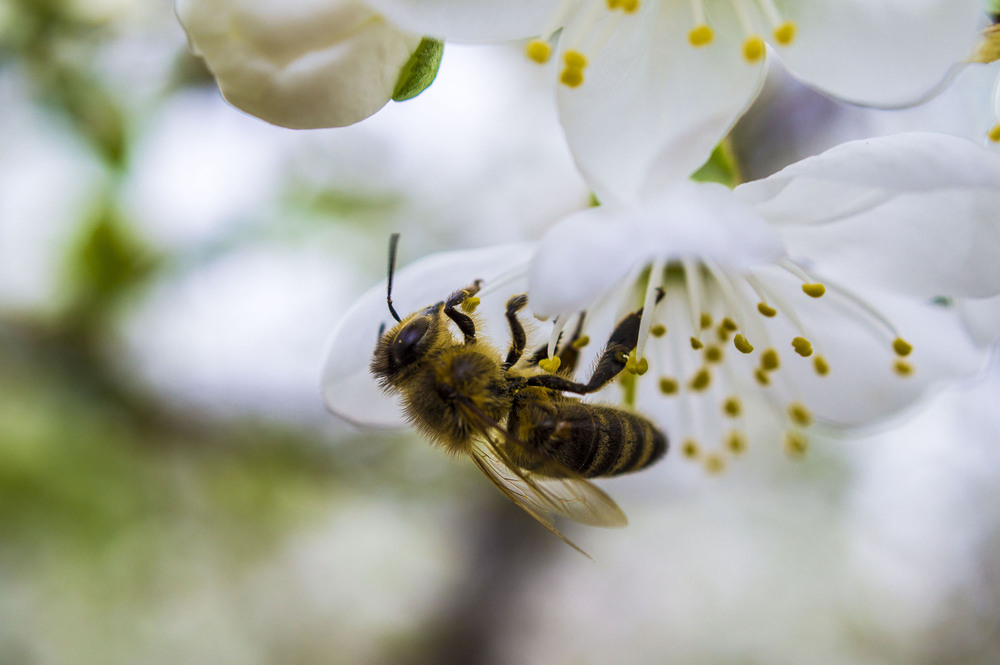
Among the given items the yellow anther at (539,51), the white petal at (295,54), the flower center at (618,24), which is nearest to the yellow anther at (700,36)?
the flower center at (618,24)

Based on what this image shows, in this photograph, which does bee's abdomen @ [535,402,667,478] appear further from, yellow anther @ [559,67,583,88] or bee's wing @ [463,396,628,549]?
yellow anther @ [559,67,583,88]

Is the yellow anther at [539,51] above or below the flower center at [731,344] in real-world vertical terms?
above

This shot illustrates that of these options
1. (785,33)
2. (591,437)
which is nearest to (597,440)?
(591,437)

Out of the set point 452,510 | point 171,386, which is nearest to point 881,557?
point 452,510

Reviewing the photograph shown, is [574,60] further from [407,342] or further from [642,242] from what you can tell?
[407,342]

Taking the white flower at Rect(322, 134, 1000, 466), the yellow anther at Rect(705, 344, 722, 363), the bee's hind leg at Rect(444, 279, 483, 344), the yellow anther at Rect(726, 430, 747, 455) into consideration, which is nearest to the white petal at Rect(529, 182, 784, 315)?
the white flower at Rect(322, 134, 1000, 466)

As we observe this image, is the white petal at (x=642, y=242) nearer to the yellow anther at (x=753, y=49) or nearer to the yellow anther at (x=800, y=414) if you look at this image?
the yellow anther at (x=753, y=49)

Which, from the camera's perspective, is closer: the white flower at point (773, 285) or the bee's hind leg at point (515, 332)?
the white flower at point (773, 285)

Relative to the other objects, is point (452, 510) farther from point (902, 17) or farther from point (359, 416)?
point (902, 17)
